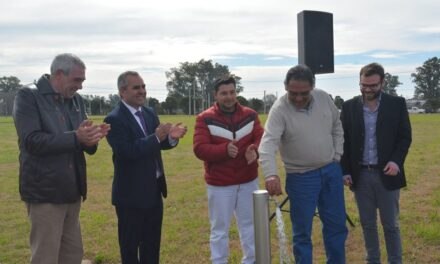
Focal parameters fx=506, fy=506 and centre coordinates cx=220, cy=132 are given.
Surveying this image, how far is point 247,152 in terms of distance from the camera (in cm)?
471

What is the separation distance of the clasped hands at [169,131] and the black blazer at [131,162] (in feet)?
0.21

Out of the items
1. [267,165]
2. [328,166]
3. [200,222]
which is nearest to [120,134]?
[267,165]

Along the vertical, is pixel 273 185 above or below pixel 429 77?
below

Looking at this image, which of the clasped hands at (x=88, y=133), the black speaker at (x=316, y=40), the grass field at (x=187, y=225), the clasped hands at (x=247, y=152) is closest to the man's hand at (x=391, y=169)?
the clasped hands at (x=247, y=152)

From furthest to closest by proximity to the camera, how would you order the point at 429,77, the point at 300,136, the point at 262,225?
the point at 429,77, the point at 300,136, the point at 262,225

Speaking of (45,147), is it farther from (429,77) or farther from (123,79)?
(429,77)

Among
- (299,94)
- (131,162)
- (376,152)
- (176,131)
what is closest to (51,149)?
(131,162)

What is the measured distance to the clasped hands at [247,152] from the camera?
4.62m

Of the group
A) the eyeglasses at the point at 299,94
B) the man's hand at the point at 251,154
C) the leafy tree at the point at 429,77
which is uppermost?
the leafy tree at the point at 429,77

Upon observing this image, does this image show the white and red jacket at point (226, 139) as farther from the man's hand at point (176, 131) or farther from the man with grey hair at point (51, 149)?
the man with grey hair at point (51, 149)

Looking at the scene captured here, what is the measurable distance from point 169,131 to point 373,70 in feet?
6.31

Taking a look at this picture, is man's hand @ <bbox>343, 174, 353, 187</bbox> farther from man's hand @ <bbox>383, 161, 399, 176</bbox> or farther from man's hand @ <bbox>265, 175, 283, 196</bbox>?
man's hand @ <bbox>265, 175, 283, 196</bbox>

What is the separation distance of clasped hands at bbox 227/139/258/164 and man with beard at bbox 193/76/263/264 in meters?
0.05

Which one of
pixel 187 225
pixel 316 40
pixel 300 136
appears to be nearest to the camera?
pixel 300 136
